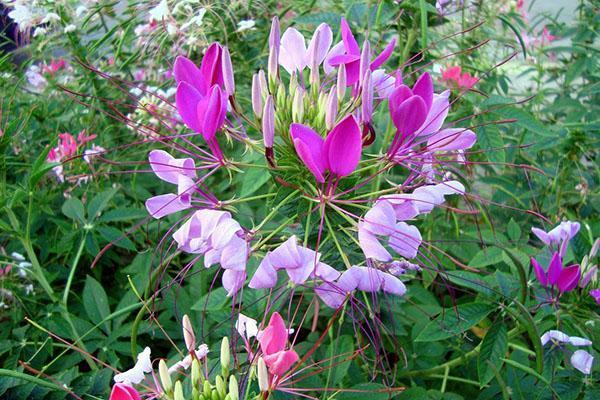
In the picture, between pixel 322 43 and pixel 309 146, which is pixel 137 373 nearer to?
Answer: pixel 309 146

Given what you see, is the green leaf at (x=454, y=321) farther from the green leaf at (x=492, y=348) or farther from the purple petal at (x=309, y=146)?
the purple petal at (x=309, y=146)

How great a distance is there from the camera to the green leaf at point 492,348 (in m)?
0.80

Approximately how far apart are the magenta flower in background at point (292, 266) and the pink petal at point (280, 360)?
0.07 m

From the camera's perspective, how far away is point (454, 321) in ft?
2.71

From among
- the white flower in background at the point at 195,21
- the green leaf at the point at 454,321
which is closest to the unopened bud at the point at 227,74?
the green leaf at the point at 454,321

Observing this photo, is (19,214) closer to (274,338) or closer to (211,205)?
(211,205)

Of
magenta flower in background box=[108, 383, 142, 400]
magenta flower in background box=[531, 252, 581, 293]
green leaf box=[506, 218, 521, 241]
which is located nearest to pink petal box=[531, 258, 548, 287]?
magenta flower in background box=[531, 252, 581, 293]

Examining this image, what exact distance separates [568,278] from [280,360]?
1.46 ft

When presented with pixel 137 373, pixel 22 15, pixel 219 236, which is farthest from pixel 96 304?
pixel 22 15

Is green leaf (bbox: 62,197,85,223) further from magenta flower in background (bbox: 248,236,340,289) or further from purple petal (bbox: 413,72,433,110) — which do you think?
purple petal (bbox: 413,72,433,110)

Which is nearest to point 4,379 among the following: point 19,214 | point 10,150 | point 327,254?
point 327,254

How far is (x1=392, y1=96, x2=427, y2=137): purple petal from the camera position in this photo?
22.0 inches

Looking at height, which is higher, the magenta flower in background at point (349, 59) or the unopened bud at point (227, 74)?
the unopened bud at point (227, 74)

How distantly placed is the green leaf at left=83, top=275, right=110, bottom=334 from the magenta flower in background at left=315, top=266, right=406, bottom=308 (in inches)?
20.5
